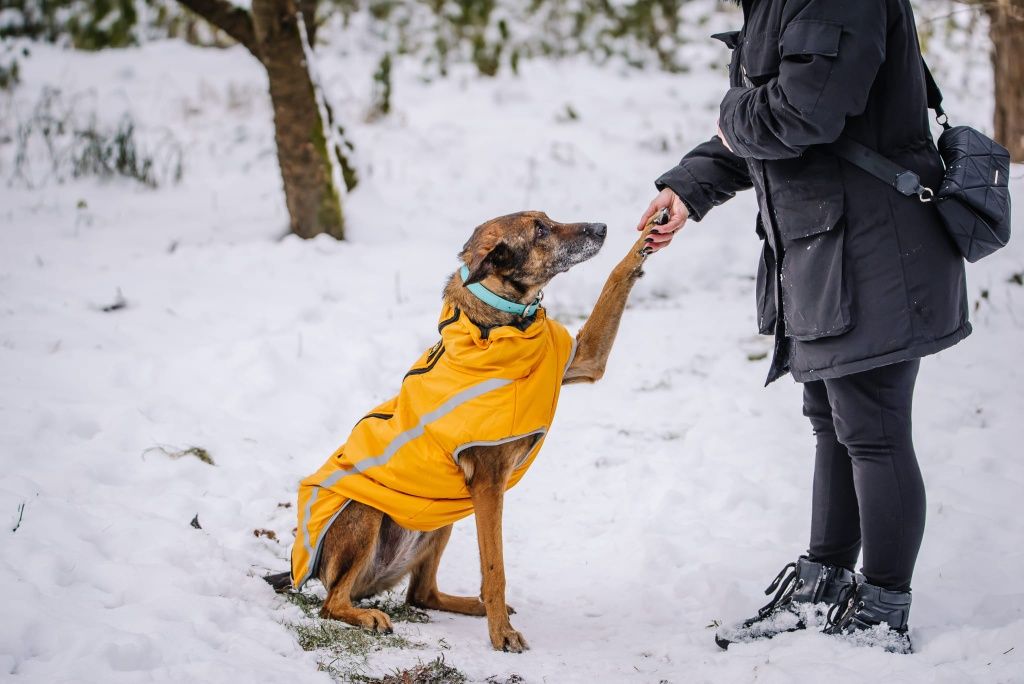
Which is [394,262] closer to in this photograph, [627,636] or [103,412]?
[103,412]

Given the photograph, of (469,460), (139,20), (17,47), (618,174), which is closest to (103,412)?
(469,460)

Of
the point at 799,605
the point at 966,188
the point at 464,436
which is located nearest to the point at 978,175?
the point at 966,188

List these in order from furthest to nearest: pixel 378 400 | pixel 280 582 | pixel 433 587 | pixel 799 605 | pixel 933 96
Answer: pixel 378 400 → pixel 433 587 → pixel 280 582 → pixel 799 605 → pixel 933 96

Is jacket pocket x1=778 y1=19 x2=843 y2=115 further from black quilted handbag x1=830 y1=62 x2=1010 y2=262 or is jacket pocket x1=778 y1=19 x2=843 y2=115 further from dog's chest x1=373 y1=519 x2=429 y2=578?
dog's chest x1=373 y1=519 x2=429 y2=578

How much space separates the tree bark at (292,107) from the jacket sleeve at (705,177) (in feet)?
15.4

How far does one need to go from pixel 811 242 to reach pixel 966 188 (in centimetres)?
43

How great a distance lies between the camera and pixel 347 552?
3119 millimetres

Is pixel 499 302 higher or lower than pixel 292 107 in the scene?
lower

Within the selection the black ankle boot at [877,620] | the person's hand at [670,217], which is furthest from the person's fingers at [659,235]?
the black ankle boot at [877,620]

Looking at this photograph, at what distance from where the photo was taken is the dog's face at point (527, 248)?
3.18 meters

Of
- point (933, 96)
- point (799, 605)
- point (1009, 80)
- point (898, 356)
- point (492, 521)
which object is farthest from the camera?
point (1009, 80)

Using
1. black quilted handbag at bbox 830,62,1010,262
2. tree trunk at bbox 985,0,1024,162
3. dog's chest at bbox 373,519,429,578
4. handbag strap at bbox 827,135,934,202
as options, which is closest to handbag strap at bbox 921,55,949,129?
black quilted handbag at bbox 830,62,1010,262

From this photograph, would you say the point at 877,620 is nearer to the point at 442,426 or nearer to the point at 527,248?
the point at 442,426

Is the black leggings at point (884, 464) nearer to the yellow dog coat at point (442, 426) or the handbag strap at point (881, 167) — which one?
the handbag strap at point (881, 167)
